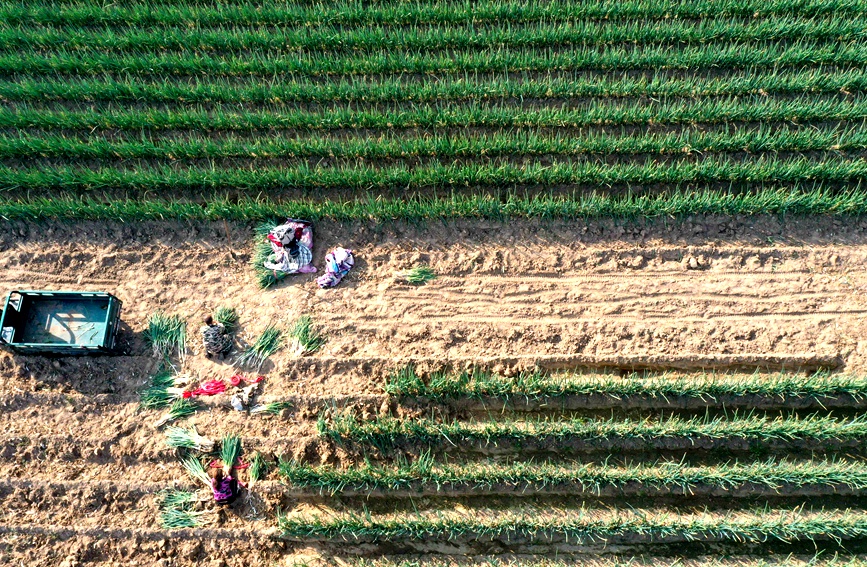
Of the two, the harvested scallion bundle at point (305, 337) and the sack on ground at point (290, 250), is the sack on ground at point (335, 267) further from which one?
the harvested scallion bundle at point (305, 337)

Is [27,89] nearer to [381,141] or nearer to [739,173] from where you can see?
[381,141]

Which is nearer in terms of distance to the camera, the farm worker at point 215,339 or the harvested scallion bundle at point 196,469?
the harvested scallion bundle at point 196,469

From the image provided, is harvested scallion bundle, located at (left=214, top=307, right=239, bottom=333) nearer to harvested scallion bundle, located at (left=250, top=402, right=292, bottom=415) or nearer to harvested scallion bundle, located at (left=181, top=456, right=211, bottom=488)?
harvested scallion bundle, located at (left=250, top=402, right=292, bottom=415)

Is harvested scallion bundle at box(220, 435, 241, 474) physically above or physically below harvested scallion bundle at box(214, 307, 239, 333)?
below

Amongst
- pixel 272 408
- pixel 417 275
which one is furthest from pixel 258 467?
pixel 417 275

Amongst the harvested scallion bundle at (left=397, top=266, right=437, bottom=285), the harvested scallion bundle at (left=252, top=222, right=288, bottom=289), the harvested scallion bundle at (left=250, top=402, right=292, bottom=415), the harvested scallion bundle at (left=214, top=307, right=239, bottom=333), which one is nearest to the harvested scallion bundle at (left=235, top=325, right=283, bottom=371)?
the harvested scallion bundle at (left=214, top=307, right=239, bottom=333)

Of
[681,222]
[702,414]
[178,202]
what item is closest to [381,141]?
[178,202]

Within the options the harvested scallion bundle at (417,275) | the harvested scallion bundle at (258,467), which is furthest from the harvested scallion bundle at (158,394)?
the harvested scallion bundle at (417,275)
